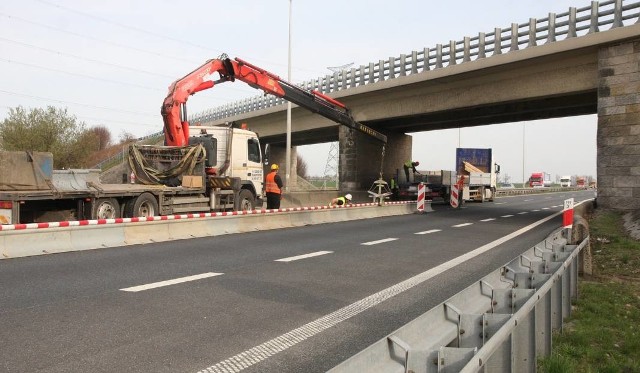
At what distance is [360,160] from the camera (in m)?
31.2

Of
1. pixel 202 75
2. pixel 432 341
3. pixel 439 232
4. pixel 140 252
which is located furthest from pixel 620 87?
pixel 432 341

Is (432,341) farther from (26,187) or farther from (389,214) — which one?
(389,214)

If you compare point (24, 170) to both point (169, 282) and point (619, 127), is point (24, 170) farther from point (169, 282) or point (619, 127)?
point (619, 127)

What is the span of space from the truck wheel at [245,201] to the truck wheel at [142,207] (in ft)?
11.4

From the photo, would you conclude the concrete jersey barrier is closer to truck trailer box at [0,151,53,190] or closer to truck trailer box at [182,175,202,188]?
truck trailer box at [0,151,53,190]

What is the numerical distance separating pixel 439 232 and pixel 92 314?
35.4 feet

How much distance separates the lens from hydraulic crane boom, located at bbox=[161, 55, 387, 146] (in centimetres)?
1582

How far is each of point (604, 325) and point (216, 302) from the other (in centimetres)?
407

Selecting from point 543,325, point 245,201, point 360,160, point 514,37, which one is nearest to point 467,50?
point 514,37

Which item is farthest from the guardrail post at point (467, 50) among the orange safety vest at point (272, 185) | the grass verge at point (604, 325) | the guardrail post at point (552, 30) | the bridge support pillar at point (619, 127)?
the grass verge at point (604, 325)

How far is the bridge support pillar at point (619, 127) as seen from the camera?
17312 mm

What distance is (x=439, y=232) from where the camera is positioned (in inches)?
560

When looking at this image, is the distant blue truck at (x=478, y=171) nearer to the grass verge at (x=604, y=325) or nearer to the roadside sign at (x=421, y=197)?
the roadside sign at (x=421, y=197)

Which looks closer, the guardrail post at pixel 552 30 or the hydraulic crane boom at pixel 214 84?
the hydraulic crane boom at pixel 214 84
